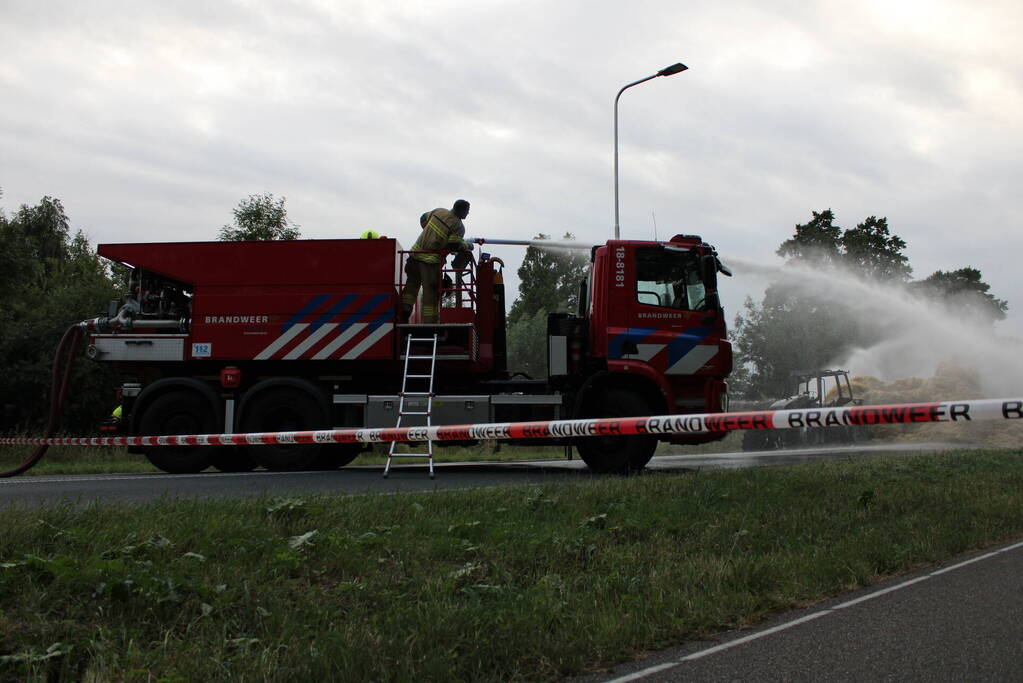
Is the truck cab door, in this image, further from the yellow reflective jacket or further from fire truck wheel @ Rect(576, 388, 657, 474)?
the yellow reflective jacket

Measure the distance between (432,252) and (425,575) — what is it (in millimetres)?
7525

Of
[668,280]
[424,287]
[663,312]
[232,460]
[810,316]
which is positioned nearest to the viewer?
[663,312]

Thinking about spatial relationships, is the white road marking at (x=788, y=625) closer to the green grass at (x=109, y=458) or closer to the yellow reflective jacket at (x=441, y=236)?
the yellow reflective jacket at (x=441, y=236)

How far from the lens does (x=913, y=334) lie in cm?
2955

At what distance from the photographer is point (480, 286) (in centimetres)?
1295

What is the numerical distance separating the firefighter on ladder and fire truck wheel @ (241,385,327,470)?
75.1 inches

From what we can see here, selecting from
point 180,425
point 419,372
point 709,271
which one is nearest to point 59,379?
point 180,425

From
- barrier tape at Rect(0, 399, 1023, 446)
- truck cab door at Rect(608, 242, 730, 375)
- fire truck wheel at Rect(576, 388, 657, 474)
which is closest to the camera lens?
barrier tape at Rect(0, 399, 1023, 446)

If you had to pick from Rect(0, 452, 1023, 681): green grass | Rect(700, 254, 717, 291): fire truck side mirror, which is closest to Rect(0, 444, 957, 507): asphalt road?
Rect(0, 452, 1023, 681): green grass

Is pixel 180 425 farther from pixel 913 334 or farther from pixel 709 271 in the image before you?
pixel 913 334

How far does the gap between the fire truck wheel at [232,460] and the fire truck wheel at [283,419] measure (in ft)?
1.50

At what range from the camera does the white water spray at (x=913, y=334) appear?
18203mm

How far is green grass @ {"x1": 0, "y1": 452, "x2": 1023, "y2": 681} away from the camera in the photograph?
3957 mm

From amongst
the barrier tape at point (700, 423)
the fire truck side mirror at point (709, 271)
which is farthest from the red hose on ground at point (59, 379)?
the fire truck side mirror at point (709, 271)
